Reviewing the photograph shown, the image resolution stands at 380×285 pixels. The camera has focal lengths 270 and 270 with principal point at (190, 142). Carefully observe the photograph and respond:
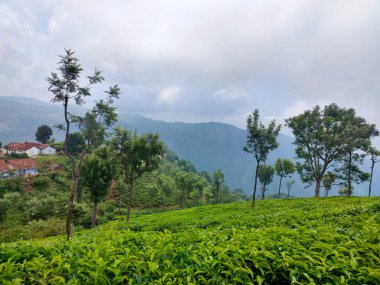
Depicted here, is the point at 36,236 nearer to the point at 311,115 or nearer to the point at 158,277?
the point at 158,277

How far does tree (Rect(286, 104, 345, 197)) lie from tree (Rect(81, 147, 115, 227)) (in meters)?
35.2

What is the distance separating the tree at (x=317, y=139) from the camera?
48156mm

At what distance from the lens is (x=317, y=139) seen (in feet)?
164

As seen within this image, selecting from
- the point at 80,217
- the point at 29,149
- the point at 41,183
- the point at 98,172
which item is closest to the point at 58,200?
the point at 80,217

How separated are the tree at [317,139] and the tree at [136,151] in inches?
1200

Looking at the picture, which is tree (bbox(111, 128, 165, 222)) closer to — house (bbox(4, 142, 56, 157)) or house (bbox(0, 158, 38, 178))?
house (bbox(0, 158, 38, 178))

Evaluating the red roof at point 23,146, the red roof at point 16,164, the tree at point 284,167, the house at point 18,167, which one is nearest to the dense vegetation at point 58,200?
the house at point 18,167

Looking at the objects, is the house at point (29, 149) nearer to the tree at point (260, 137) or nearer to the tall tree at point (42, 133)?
the tall tree at point (42, 133)

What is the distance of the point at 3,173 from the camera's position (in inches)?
3066

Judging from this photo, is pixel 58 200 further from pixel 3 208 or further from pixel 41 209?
pixel 3 208

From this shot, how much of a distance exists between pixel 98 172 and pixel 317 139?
126 feet

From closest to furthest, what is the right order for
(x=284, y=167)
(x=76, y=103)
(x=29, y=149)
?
(x=76, y=103)
(x=284, y=167)
(x=29, y=149)

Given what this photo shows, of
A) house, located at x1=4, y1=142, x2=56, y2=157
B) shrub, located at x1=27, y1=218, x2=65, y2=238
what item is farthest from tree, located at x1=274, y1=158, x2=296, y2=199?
house, located at x1=4, y1=142, x2=56, y2=157

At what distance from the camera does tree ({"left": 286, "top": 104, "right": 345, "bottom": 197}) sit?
48.2 m
